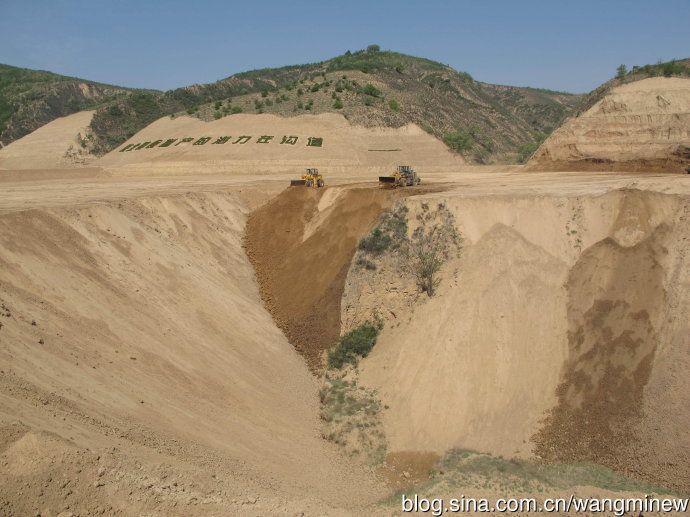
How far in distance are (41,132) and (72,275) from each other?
64829 millimetres

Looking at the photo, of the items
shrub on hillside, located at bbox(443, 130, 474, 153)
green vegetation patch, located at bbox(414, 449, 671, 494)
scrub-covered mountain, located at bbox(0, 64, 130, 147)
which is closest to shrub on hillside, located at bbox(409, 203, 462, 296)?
green vegetation patch, located at bbox(414, 449, 671, 494)

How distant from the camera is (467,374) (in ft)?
66.2

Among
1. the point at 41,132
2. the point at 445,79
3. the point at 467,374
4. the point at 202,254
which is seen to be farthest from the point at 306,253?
the point at 445,79

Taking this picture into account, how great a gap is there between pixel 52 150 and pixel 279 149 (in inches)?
1238

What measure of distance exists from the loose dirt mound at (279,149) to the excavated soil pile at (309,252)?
17507 mm

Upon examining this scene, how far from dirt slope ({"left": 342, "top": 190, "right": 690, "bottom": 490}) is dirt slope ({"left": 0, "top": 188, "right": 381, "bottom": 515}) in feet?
12.9

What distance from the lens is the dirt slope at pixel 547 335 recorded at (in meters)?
17.6

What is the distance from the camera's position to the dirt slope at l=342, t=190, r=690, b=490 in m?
17.6

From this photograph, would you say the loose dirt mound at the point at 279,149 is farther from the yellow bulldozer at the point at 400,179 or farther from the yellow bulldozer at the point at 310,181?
the yellow bulldozer at the point at 400,179

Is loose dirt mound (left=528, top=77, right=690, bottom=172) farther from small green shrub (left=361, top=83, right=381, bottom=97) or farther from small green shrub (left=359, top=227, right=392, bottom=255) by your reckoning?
small green shrub (left=361, top=83, right=381, bottom=97)

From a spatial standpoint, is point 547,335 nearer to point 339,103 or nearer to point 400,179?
point 400,179

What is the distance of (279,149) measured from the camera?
55.7m

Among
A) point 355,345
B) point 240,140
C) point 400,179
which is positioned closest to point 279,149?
point 240,140

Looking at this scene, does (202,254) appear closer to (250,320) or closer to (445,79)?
(250,320)
